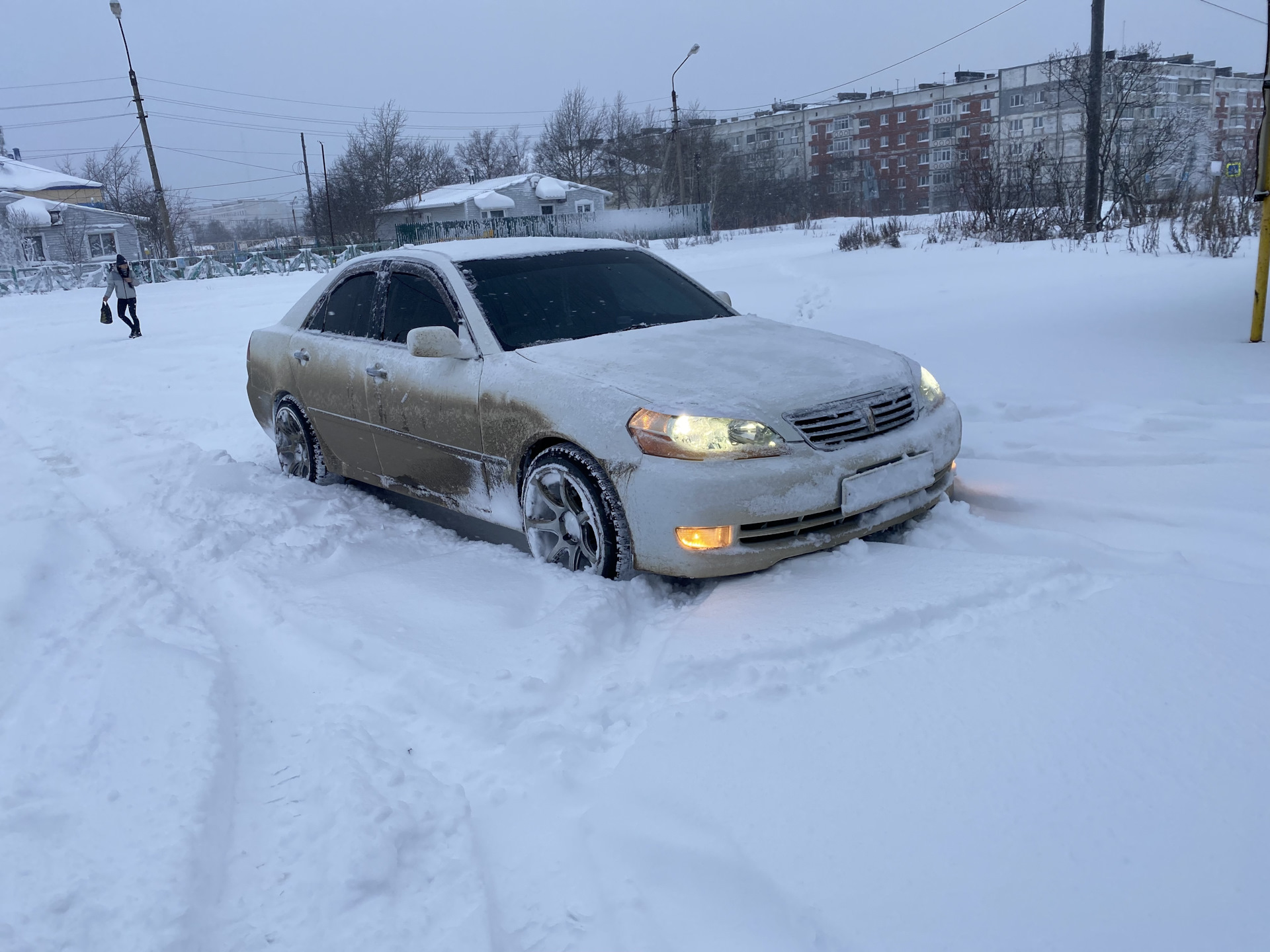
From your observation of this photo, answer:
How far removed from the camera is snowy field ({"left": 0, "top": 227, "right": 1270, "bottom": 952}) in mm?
2025

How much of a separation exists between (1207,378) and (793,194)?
55.8 metres

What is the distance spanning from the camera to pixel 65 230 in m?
46.8

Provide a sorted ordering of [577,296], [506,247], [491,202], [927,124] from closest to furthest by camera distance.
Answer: [577,296] < [506,247] < [491,202] < [927,124]

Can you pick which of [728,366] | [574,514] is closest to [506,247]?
[728,366]

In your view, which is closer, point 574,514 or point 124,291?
point 574,514

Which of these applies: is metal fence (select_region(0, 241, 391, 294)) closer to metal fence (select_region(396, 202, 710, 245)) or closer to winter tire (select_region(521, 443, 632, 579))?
metal fence (select_region(396, 202, 710, 245))

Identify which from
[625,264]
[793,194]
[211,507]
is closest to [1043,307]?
[625,264]

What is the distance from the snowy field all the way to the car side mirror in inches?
37.9

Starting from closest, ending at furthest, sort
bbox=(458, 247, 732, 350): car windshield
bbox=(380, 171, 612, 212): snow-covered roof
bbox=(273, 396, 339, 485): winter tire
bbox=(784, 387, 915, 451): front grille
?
1. bbox=(784, 387, 915, 451): front grille
2. bbox=(458, 247, 732, 350): car windshield
3. bbox=(273, 396, 339, 485): winter tire
4. bbox=(380, 171, 612, 212): snow-covered roof

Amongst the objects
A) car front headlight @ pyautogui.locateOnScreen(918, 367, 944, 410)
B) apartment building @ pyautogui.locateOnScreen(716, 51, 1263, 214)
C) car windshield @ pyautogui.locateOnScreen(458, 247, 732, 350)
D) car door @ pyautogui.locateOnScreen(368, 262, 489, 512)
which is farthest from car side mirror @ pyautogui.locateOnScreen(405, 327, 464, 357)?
apartment building @ pyautogui.locateOnScreen(716, 51, 1263, 214)

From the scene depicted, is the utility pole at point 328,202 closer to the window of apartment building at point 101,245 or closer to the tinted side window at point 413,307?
the window of apartment building at point 101,245

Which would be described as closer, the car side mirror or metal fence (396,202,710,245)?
the car side mirror

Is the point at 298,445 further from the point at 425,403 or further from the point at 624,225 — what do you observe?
the point at 624,225

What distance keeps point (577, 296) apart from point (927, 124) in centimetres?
9118
